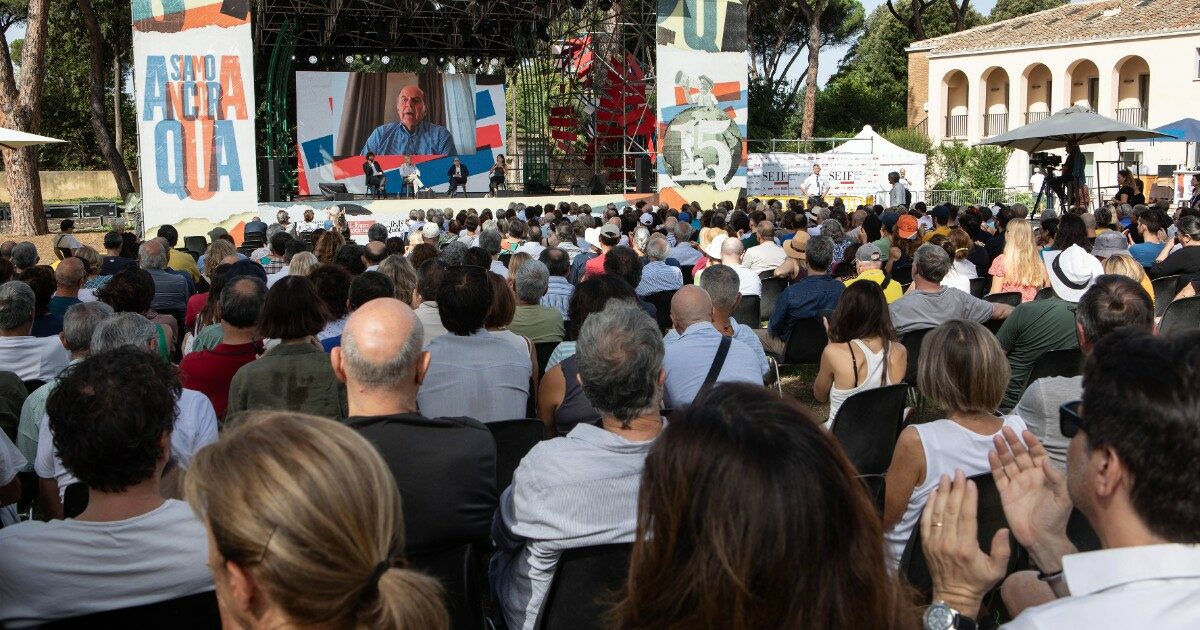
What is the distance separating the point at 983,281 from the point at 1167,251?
1456mm

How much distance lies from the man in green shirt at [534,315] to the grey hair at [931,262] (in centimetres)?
192

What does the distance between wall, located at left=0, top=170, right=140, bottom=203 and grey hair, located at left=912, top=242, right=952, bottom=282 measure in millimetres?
36490

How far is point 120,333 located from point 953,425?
275 cm

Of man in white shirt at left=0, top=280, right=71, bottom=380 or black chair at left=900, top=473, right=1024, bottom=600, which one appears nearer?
black chair at left=900, top=473, right=1024, bottom=600

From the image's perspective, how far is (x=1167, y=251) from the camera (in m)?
7.64

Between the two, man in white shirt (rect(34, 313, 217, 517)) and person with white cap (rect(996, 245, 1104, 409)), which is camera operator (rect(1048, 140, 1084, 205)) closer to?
person with white cap (rect(996, 245, 1104, 409))

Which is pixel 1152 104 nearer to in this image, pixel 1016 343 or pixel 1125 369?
pixel 1016 343

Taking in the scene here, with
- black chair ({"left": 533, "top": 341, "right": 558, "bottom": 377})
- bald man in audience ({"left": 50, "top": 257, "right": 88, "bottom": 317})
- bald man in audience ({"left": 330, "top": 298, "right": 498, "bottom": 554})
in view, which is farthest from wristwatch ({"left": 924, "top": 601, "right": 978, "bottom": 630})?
bald man in audience ({"left": 50, "top": 257, "right": 88, "bottom": 317})

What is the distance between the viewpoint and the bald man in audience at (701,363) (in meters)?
3.86

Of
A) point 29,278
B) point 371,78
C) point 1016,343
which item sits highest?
point 371,78

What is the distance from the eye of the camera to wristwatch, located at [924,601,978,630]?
1.61 metres

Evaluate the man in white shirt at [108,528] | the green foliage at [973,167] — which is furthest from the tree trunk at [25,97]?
the green foliage at [973,167]

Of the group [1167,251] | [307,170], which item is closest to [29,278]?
[1167,251]

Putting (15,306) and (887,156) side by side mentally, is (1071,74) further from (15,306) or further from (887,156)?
(15,306)
